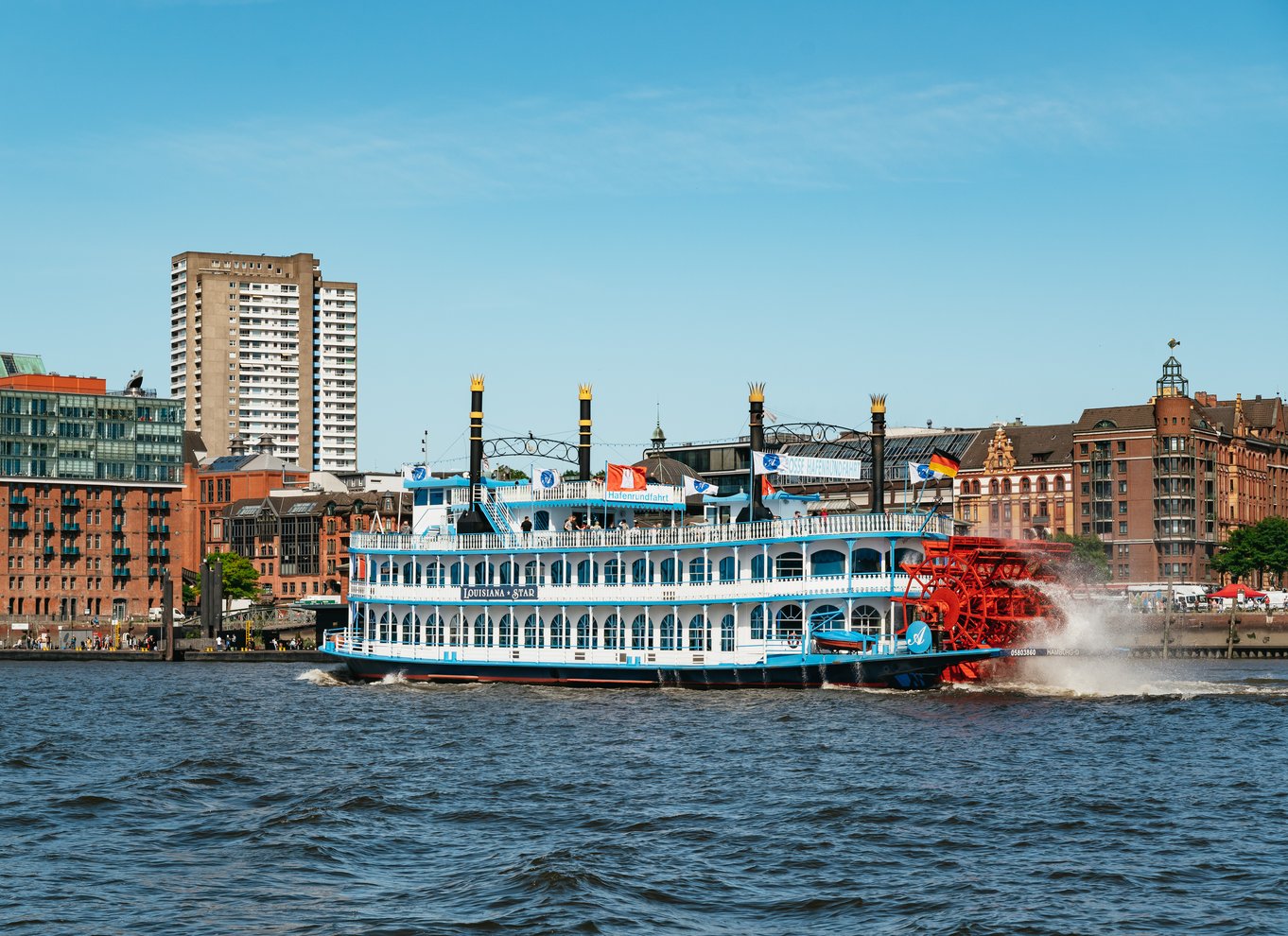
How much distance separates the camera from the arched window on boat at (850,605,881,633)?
63625 millimetres

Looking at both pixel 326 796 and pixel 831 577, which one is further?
pixel 831 577

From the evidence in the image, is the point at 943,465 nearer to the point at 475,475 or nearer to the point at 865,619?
the point at 865,619

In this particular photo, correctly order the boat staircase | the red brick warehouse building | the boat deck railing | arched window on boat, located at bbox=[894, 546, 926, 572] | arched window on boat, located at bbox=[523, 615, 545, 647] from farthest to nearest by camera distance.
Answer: the red brick warehouse building < the boat staircase < arched window on boat, located at bbox=[523, 615, 545, 647] < arched window on boat, located at bbox=[894, 546, 926, 572] < the boat deck railing

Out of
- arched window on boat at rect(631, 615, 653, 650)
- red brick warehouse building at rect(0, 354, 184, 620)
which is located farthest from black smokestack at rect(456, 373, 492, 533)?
red brick warehouse building at rect(0, 354, 184, 620)

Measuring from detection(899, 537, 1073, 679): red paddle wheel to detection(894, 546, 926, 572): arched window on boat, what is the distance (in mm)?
323

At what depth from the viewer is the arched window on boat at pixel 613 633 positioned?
69.1 metres

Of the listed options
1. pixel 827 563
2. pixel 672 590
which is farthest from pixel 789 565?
pixel 672 590

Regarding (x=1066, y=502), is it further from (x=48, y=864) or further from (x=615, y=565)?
(x=48, y=864)

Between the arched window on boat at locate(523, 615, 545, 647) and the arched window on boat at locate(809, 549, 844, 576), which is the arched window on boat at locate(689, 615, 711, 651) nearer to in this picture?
the arched window on boat at locate(809, 549, 844, 576)

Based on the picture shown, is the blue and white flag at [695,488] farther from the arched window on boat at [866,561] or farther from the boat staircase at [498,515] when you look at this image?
the arched window on boat at [866,561]

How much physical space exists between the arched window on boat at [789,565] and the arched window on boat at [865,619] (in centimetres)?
251

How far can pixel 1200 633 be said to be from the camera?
373 ft

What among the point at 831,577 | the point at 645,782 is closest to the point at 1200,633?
the point at 831,577

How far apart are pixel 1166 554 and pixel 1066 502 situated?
9.62 metres
